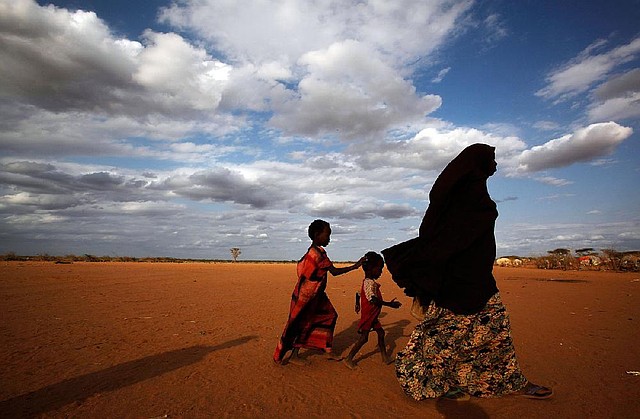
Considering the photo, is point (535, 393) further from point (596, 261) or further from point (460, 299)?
point (596, 261)

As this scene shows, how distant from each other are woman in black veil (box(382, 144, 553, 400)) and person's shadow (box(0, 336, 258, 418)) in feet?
10.5

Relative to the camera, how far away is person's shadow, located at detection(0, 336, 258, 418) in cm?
398

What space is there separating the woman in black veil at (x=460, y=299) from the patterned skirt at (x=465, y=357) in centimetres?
1

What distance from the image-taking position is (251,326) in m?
8.41

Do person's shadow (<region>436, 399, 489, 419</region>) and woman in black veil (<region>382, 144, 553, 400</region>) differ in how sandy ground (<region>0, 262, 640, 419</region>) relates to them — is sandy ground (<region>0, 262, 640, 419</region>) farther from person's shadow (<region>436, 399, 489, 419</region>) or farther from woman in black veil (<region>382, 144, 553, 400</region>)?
woman in black veil (<region>382, 144, 553, 400</region>)

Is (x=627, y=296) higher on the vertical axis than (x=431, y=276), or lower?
lower

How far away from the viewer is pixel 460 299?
13.8 ft

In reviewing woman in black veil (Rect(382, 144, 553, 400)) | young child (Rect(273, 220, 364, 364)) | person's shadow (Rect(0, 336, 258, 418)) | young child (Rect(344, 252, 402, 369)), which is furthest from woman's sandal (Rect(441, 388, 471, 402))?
person's shadow (Rect(0, 336, 258, 418))

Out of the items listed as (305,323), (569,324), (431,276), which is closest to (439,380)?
(431,276)

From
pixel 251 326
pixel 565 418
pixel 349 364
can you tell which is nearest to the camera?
pixel 565 418

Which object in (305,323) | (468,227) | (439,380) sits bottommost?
(439,380)

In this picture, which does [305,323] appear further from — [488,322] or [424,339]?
[488,322]

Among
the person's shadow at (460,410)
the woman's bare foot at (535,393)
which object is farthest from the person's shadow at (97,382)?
the woman's bare foot at (535,393)

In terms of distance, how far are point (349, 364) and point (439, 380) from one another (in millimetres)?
1671
